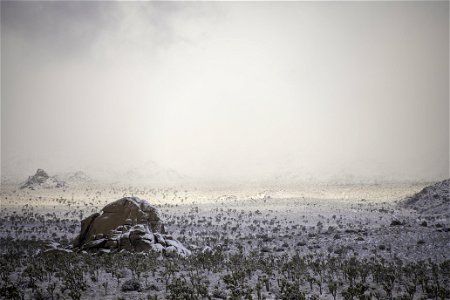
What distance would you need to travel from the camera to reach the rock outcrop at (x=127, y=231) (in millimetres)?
20047

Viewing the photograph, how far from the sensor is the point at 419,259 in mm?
16922

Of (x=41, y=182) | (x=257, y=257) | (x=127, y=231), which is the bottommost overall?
(x=257, y=257)

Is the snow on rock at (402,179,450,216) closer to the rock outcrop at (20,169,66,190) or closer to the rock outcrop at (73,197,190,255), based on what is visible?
the rock outcrop at (73,197,190,255)

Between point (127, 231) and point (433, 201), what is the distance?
3288 cm

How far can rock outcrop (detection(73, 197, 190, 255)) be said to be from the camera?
20.0 meters

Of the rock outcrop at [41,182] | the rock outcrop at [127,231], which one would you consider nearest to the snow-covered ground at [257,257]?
the rock outcrop at [127,231]

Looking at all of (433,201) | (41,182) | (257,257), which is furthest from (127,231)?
(41,182)

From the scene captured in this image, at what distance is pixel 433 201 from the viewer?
119 feet

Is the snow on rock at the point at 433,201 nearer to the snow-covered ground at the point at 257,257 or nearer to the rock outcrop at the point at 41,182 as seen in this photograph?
the snow-covered ground at the point at 257,257

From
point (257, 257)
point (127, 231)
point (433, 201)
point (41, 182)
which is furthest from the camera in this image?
point (41, 182)

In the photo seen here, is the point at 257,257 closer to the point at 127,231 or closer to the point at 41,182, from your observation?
the point at 127,231

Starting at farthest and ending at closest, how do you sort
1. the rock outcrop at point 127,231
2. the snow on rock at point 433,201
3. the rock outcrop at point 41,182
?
1. the rock outcrop at point 41,182
2. the snow on rock at point 433,201
3. the rock outcrop at point 127,231

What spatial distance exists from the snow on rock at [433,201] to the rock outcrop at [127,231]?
86.6ft

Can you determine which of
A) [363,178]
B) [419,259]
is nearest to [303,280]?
[419,259]
